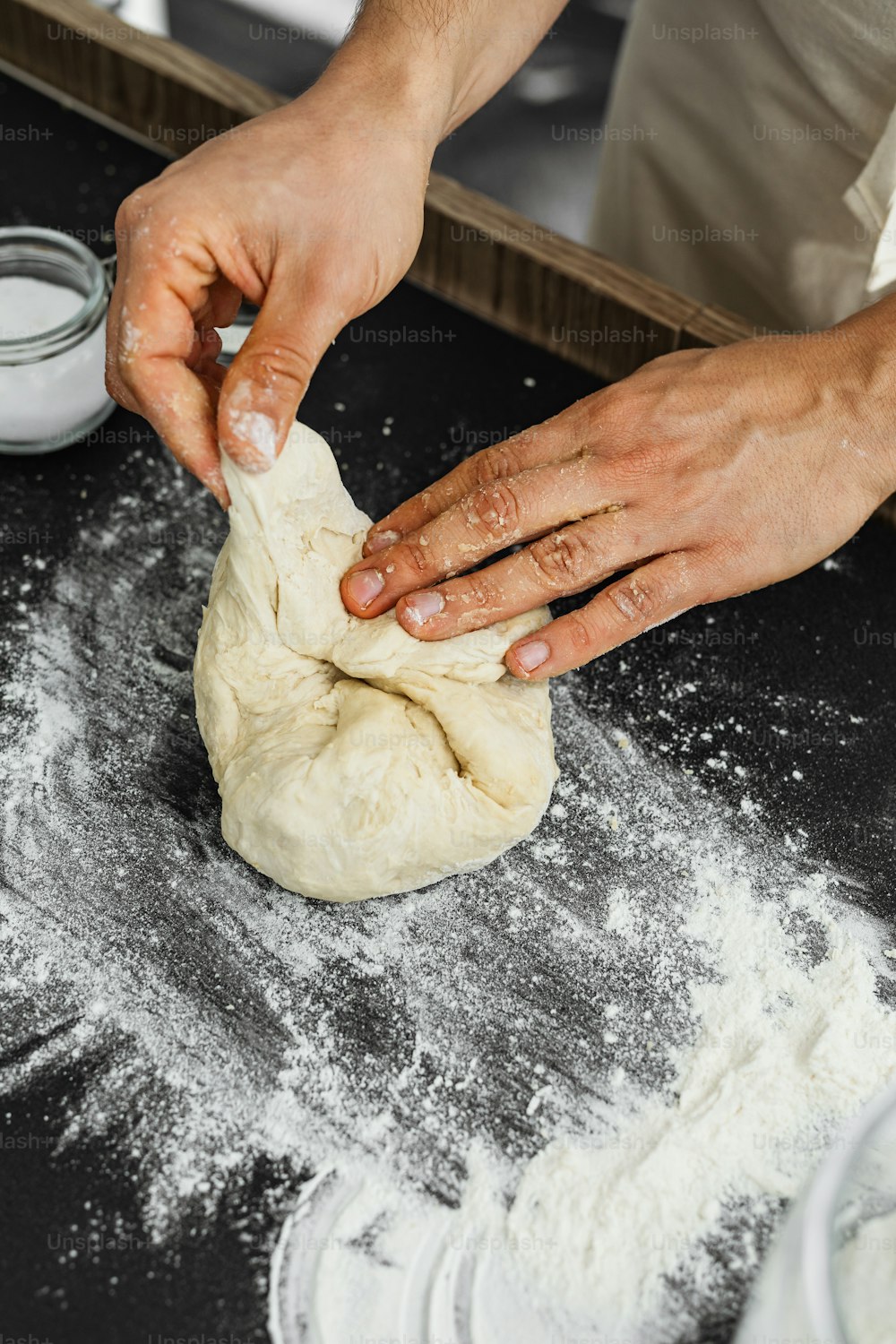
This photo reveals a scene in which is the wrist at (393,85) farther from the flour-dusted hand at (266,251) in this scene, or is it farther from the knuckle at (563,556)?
the knuckle at (563,556)

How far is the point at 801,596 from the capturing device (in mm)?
1868

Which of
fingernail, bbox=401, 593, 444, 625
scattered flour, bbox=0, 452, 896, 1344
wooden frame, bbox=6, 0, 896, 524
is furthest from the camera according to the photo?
wooden frame, bbox=6, 0, 896, 524

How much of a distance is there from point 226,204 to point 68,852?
890 millimetres

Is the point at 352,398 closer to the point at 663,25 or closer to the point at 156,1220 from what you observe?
the point at 663,25

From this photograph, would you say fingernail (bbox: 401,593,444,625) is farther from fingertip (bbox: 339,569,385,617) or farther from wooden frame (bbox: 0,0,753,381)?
wooden frame (bbox: 0,0,753,381)

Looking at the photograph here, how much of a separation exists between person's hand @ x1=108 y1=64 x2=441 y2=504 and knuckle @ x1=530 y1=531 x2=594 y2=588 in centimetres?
38

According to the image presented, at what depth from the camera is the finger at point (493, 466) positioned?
5.22 ft

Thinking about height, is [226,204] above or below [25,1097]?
above

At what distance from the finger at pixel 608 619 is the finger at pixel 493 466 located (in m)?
0.20

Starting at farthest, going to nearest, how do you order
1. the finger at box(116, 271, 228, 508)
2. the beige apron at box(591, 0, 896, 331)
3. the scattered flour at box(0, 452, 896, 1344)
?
the beige apron at box(591, 0, 896, 331) → the finger at box(116, 271, 228, 508) → the scattered flour at box(0, 452, 896, 1344)

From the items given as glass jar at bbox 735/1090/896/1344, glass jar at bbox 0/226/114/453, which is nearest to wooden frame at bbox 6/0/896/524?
glass jar at bbox 0/226/114/453

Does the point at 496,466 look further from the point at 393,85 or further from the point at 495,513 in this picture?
the point at 393,85

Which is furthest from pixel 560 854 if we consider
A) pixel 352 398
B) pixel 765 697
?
pixel 352 398

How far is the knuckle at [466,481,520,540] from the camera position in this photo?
59.8 inches
